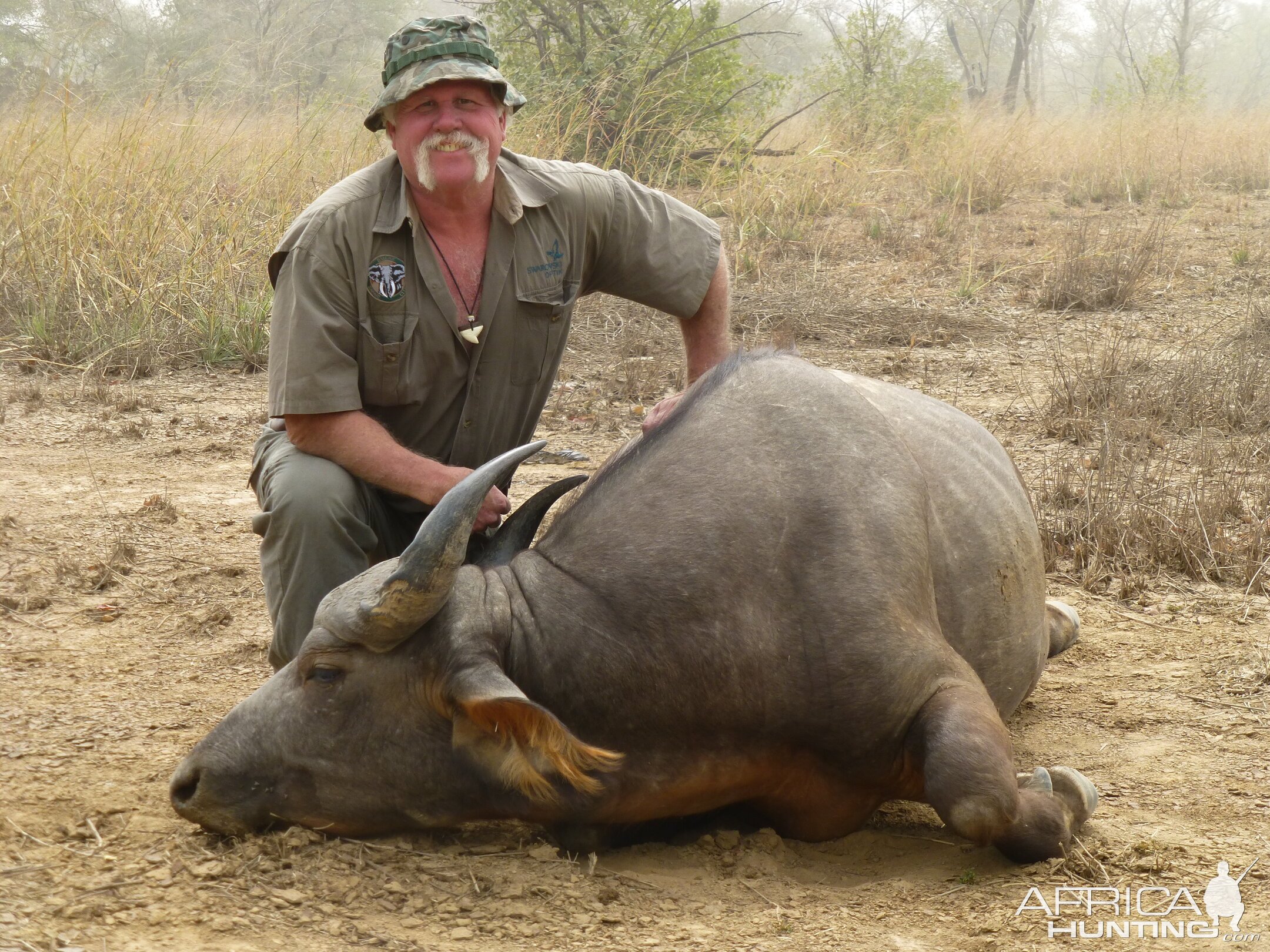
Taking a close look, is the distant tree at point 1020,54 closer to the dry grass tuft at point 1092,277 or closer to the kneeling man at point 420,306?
the dry grass tuft at point 1092,277

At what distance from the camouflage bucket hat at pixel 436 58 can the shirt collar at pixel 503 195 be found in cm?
24

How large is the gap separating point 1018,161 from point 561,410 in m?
8.20

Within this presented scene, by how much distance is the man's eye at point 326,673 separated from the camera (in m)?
3.23

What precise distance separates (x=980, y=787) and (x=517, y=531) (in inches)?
56.0

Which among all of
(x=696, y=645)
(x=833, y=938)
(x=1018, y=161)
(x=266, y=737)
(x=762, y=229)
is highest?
(x=1018, y=161)

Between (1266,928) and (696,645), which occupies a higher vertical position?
(696,645)

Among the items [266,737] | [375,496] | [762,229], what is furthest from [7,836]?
[762,229]

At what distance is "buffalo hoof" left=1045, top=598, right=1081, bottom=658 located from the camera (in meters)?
4.59

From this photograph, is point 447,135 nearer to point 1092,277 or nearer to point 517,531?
point 517,531

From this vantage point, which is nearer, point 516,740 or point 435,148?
point 516,740

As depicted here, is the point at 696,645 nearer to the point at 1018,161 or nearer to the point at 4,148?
the point at 4,148

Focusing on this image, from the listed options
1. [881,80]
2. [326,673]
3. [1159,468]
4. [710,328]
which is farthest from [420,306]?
[881,80]

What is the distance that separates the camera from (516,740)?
9.96 ft

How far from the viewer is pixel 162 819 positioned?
3.28m
